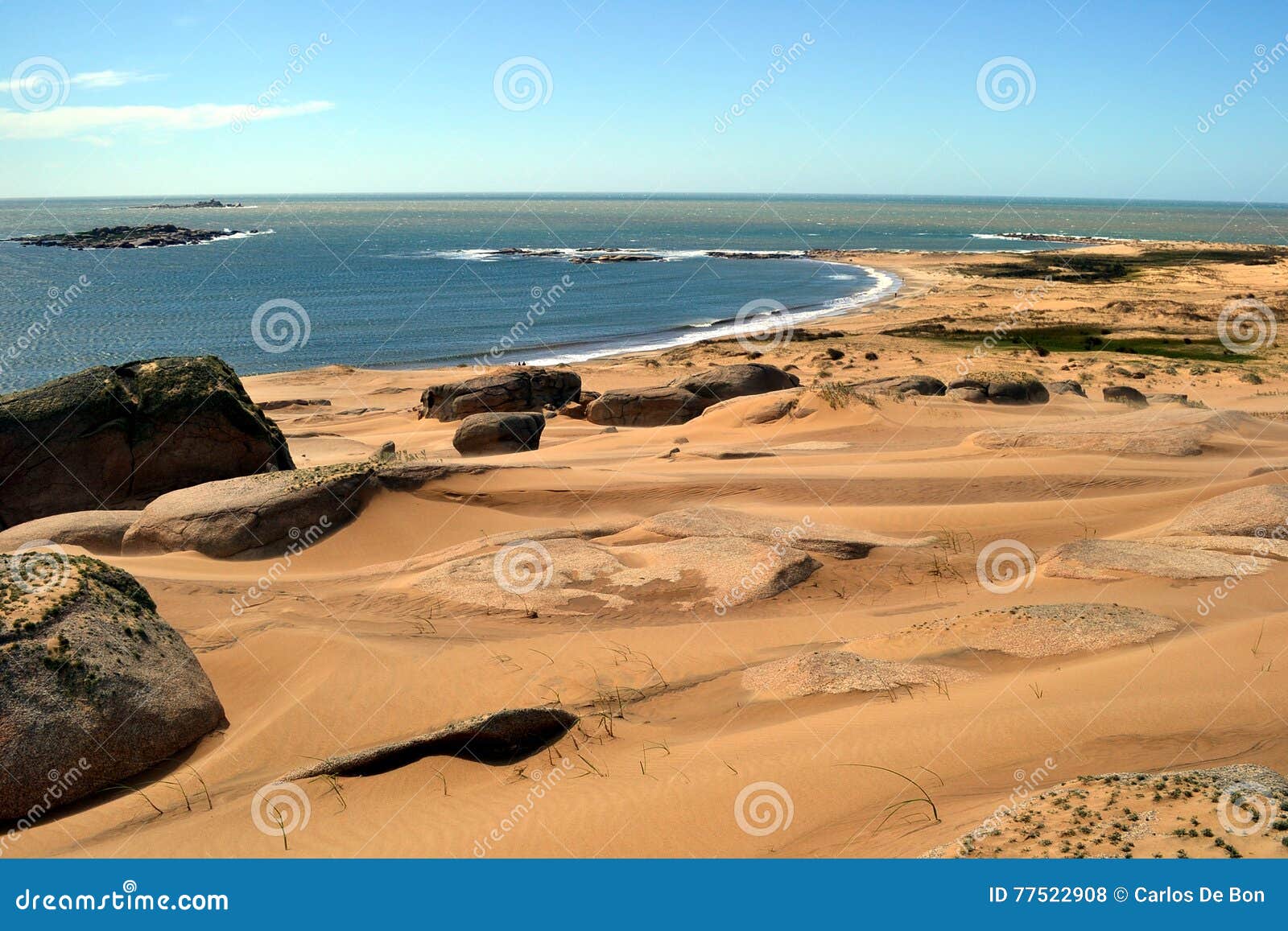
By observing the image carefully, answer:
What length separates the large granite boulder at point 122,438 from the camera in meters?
11.4

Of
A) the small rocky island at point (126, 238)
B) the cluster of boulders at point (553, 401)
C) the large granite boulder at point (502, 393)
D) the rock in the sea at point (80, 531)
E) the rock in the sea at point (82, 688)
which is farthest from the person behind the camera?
the small rocky island at point (126, 238)

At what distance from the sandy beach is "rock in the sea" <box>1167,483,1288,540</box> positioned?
0.35ft

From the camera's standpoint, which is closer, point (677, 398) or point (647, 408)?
point (647, 408)

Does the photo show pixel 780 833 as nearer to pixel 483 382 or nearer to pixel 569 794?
pixel 569 794

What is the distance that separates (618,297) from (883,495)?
40925mm

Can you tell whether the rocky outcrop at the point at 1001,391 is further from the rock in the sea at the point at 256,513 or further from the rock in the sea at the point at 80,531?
the rock in the sea at the point at 80,531

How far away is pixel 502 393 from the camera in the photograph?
22.0 metres

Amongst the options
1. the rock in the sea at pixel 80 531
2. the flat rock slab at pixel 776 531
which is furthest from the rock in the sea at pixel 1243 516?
the rock in the sea at pixel 80 531

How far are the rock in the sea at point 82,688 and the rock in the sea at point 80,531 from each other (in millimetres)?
3305

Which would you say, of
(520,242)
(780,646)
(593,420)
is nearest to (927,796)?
(780,646)

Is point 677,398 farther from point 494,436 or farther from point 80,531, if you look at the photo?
point 80,531

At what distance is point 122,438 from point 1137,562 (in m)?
11.8

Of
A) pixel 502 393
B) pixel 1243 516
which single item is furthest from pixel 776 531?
pixel 502 393

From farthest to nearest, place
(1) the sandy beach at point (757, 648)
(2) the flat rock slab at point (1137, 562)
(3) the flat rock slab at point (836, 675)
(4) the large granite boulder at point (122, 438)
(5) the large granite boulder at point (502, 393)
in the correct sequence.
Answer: (5) the large granite boulder at point (502, 393) < (4) the large granite boulder at point (122, 438) < (2) the flat rock slab at point (1137, 562) < (3) the flat rock slab at point (836, 675) < (1) the sandy beach at point (757, 648)
